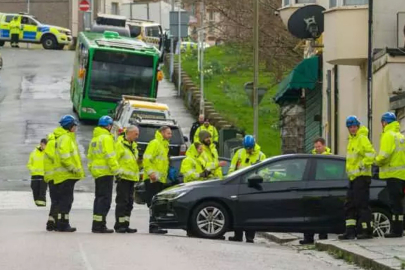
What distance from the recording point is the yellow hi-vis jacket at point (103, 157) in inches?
804

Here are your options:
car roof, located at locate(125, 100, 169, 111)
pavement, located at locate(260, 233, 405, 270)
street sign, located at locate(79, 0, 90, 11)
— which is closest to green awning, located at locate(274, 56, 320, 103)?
car roof, located at locate(125, 100, 169, 111)

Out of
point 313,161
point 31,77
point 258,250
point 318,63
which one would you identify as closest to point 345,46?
point 318,63

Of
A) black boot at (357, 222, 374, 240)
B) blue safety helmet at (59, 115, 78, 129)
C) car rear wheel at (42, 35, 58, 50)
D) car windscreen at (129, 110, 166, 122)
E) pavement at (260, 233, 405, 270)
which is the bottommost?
pavement at (260, 233, 405, 270)

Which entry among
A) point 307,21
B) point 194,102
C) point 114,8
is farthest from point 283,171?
point 114,8

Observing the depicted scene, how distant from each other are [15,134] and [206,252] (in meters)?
32.6

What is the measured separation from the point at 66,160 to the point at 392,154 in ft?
16.0

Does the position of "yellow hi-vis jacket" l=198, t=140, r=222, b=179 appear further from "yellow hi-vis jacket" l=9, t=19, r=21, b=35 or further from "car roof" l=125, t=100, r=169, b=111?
"yellow hi-vis jacket" l=9, t=19, r=21, b=35

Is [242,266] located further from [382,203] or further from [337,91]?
[337,91]

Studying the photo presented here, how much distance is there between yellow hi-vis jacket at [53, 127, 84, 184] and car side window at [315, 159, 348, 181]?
357cm

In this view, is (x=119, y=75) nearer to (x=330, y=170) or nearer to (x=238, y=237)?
(x=238, y=237)

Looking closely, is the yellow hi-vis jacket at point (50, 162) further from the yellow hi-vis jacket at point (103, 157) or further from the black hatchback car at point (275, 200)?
the black hatchback car at point (275, 200)

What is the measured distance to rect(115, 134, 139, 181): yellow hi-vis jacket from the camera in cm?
2067

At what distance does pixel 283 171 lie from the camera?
20.5 meters

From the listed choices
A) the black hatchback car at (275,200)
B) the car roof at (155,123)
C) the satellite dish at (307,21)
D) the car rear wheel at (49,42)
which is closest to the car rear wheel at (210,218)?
the black hatchback car at (275,200)
